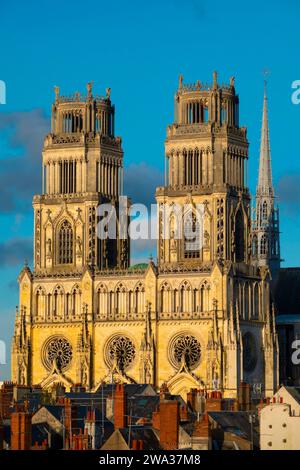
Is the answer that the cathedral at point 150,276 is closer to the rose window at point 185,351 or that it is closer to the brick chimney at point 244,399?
the rose window at point 185,351

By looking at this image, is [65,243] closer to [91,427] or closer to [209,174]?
[209,174]

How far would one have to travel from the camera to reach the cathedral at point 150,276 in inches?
5463

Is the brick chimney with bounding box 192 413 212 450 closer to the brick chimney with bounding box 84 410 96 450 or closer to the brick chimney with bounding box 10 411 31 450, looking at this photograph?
the brick chimney with bounding box 84 410 96 450

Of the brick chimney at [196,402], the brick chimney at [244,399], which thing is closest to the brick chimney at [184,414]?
the brick chimney at [244,399]

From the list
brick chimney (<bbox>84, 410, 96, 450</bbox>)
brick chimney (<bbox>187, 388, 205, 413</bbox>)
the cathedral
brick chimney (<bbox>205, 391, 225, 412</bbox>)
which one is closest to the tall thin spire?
the cathedral

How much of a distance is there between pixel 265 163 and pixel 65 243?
4050 cm

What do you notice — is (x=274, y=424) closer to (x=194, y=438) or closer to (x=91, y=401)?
(x=194, y=438)

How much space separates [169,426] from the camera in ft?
274

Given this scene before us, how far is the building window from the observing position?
145 metres

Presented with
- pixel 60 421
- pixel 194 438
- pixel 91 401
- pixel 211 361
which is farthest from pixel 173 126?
pixel 194 438

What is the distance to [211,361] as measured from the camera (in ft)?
447

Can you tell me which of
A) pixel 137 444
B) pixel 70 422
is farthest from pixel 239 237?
pixel 137 444
